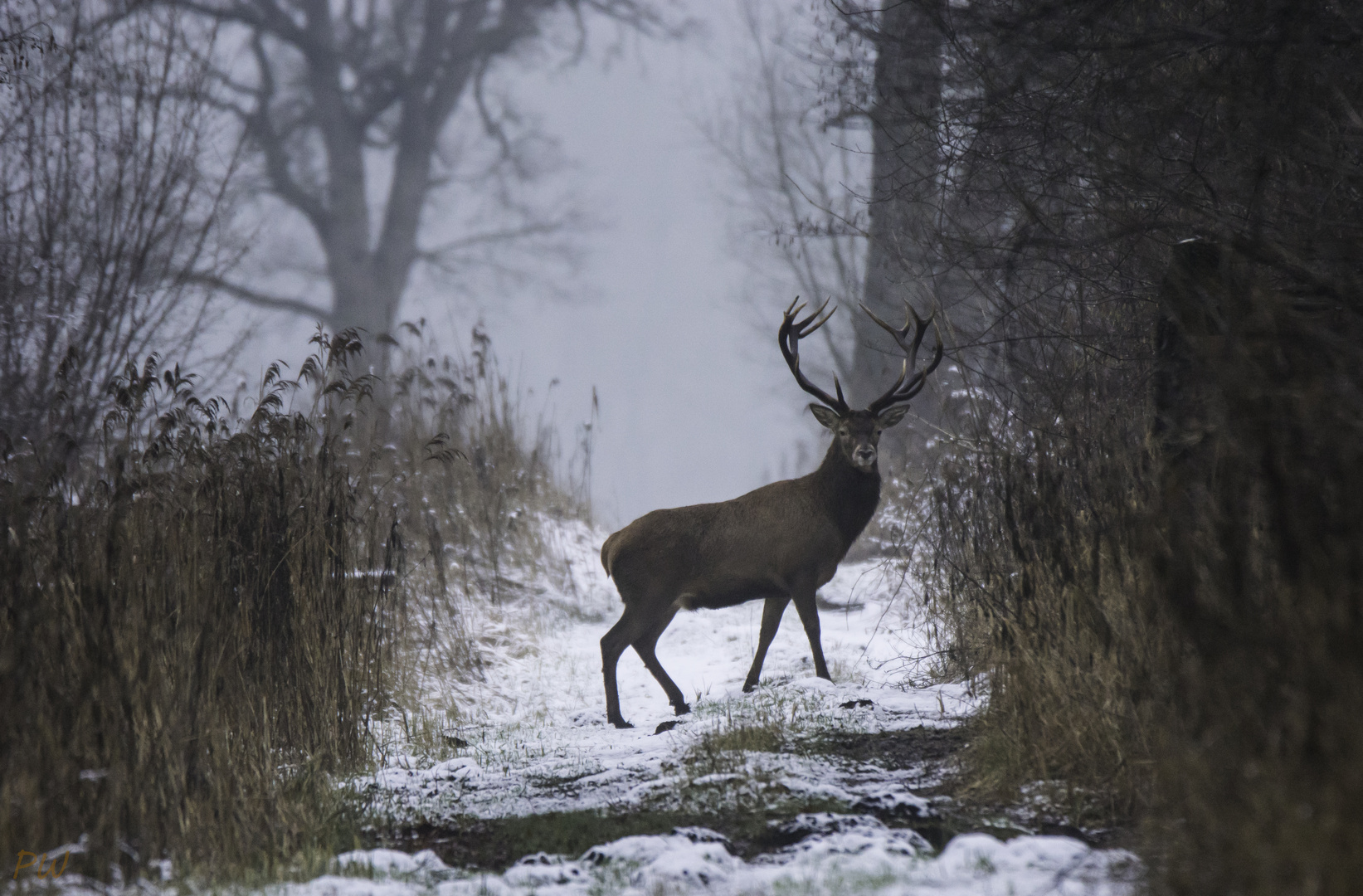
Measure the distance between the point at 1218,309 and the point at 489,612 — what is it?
6800 millimetres

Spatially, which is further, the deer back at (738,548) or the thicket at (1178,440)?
the deer back at (738,548)

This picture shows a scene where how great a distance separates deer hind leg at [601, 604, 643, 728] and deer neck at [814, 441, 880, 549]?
1.49 meters

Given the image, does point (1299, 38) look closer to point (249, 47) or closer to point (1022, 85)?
point (1022, 85)

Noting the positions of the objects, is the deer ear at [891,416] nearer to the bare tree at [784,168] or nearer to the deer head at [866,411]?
the deer head at [866,411]

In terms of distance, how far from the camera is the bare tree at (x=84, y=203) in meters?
7.47

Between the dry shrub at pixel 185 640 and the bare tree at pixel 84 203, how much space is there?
7.49ft

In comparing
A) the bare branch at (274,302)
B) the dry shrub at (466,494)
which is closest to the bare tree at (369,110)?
the bare branch at (274,302)

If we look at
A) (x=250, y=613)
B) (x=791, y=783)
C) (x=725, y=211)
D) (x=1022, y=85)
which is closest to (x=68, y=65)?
(x=250, y=613)

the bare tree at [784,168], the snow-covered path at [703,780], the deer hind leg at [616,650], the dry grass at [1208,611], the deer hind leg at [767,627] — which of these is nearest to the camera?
the dry grass at [1208,611]

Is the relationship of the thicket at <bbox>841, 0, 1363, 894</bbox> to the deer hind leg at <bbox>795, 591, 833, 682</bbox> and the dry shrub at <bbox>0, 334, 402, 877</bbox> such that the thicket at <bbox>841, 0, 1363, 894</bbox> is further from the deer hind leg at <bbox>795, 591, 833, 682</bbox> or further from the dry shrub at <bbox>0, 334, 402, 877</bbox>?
the dry shrub at <bbox>0, 334, 402, 877</bbox>

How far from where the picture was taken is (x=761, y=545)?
7.22 meters

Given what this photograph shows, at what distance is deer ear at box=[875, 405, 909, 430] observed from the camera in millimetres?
7145

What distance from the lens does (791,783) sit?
4.12m

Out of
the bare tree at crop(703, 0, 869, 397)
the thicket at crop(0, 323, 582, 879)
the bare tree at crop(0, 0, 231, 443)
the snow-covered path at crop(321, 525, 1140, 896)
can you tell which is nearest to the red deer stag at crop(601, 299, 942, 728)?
the snow-covered path at crop(321, 525, 1140, 896)
